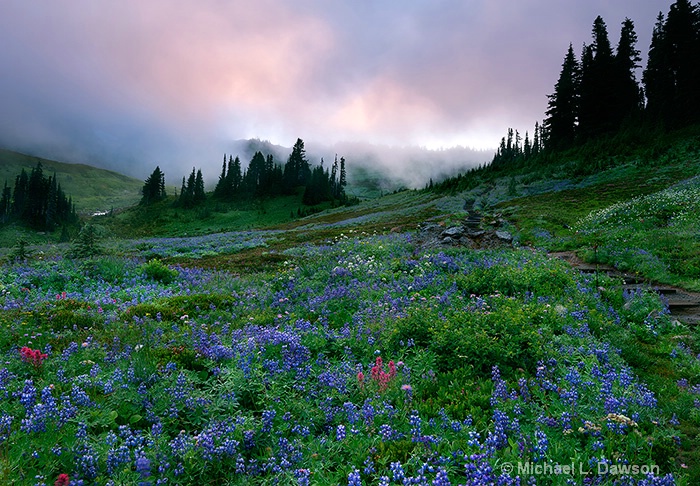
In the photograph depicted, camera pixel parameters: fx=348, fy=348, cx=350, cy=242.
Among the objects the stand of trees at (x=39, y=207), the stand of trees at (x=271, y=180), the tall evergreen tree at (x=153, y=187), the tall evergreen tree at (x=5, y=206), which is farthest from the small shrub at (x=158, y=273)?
the tall evergreen tree at (x=5, y=206)

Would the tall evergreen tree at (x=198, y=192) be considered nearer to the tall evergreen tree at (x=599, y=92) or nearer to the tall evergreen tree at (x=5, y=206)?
the tall evergreen tree at (x=5, y=206)

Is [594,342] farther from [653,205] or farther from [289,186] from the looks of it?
[289,186]

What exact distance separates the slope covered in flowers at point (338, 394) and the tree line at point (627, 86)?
225ft

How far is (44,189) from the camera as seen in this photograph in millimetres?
120938

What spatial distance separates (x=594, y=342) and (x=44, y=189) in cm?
16059

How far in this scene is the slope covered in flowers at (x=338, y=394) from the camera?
3734mm

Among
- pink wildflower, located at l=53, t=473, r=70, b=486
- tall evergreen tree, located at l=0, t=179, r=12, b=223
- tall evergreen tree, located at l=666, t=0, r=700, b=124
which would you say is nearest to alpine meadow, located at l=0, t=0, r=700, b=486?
Result: pink wildflower, located at l=53, t=473, r=70, b=486

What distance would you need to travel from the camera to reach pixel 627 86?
6906 cm

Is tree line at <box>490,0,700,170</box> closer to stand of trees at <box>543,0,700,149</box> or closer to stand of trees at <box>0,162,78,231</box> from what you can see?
stand of trees at <box>543,0,700,149</box>

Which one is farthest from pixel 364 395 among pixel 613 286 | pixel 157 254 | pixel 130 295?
Answer: pixel 157 254

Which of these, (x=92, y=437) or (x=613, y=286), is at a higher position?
(x=613, y=286)

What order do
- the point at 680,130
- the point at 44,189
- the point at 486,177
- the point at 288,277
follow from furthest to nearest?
the point at 44,189 → the point at 486,177 → the point at 680,130 → the point at 288,277

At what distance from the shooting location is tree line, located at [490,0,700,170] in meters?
56.2

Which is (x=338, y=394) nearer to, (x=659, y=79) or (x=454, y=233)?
(x=454, y=233)
